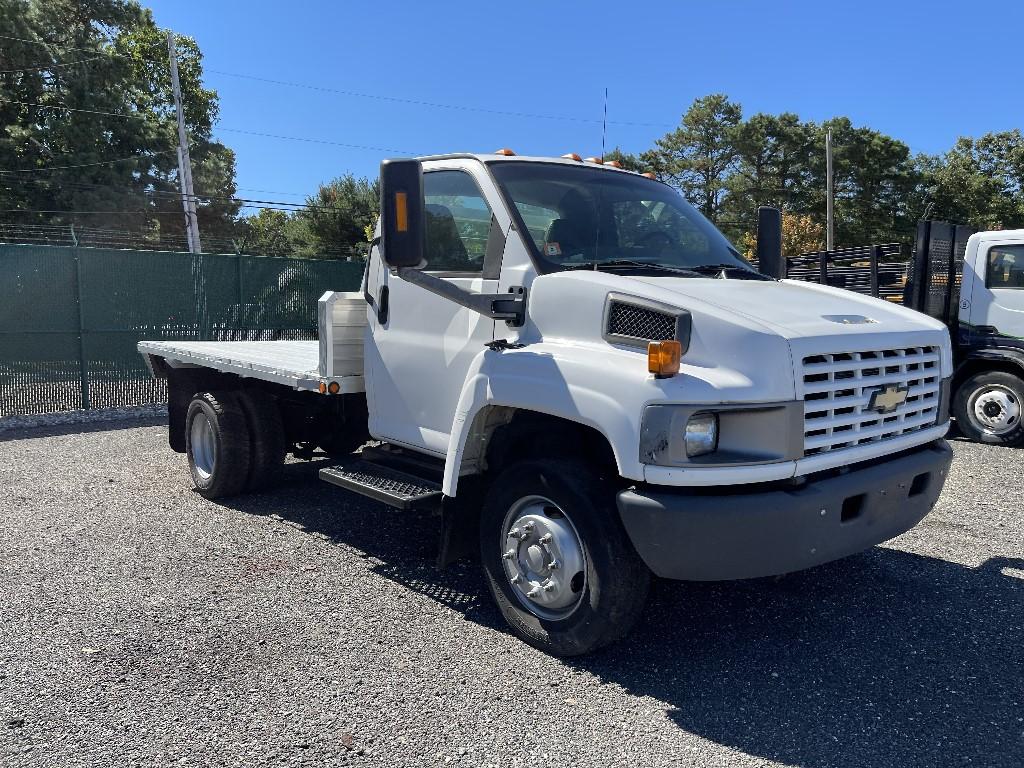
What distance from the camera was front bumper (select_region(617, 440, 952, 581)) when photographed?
3.05 metres

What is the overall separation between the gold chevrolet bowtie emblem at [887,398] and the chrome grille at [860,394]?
0.01m

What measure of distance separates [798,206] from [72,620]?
50.7m

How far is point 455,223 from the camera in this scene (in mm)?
4363

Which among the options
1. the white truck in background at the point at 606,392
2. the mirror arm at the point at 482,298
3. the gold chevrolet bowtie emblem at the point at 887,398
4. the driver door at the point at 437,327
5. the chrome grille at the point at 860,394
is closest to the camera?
the white truck in background at the point at 606,392

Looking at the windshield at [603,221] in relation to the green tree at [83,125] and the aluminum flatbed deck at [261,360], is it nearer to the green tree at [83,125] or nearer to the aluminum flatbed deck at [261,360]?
the aluminum flatbed deck at [261,360]

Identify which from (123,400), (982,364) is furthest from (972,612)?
(123,400)

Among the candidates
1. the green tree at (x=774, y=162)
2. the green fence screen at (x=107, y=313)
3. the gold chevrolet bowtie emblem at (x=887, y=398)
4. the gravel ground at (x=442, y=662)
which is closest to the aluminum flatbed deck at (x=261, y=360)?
the gravel ground at (x=442, y=662)

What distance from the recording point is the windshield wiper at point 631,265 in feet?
12.7

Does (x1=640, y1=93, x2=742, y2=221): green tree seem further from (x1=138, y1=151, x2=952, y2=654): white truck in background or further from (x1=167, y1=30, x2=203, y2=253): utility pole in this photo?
(x1=138, y1=151, x2=952, y2=654): white truck in background

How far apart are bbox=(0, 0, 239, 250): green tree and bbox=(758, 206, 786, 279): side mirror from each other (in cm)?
3538

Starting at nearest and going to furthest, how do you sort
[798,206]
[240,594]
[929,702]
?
[929,702], [240,594], [798,206]

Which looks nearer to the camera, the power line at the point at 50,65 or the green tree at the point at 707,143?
the power line at the point at 50,65

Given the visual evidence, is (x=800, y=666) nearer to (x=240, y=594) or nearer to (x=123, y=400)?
(x=240, y=594)

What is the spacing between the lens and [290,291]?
13102 mm
